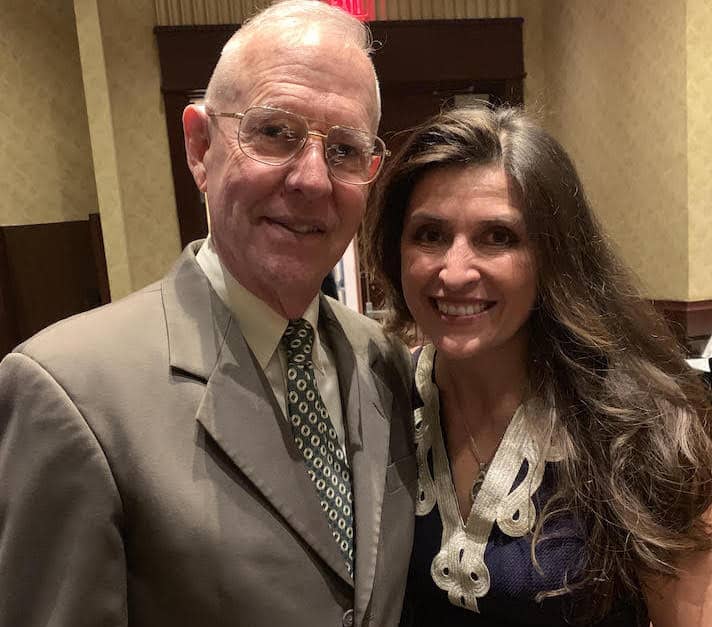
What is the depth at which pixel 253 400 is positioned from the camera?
3.57 ft

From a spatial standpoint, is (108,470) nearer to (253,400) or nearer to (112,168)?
(253,400)

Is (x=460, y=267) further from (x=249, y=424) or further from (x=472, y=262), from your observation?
(x=249, y=424)

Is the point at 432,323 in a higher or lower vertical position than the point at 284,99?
lower

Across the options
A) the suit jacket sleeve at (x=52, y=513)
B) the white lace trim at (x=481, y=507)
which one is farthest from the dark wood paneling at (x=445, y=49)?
the suit jacket sleeve at (x=52, y=513)

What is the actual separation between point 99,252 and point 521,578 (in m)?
3.98

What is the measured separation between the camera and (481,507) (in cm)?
134

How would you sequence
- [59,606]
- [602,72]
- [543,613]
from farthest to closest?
1. [602,72]
2. [543,613]
3. [59,606]

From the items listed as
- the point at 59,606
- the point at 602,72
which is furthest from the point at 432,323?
the point at 602,72

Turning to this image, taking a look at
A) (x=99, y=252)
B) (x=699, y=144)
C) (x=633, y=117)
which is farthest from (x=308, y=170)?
(x=99, y=252)

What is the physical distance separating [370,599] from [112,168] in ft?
12.6

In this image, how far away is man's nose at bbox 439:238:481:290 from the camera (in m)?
1.30

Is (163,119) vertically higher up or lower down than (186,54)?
lower down

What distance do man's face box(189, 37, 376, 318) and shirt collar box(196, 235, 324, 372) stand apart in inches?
0.7

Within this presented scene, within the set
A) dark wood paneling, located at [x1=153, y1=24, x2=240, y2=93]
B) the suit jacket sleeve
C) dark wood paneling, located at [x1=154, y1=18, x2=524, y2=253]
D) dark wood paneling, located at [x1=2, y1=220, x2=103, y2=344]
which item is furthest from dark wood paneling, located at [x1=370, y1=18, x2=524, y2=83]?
the suit jacket sleeve
